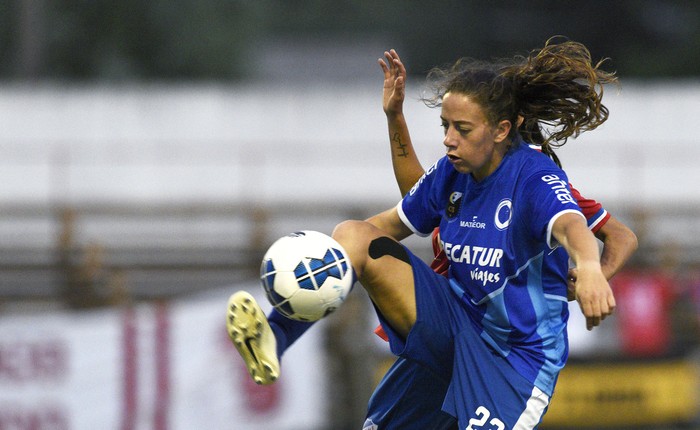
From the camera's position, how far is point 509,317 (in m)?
4.38

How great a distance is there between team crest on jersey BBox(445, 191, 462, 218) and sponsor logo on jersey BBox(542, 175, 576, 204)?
41 cm

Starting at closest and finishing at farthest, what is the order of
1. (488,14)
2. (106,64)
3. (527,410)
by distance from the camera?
1. (527,410)
2. (106,64)
3. (488,14)

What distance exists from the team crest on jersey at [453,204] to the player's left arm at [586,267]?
56cm

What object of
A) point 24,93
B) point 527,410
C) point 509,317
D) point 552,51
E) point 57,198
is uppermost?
point 552,51

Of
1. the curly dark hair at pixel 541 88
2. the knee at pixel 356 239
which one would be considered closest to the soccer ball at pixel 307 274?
the knee at pixel 356 239

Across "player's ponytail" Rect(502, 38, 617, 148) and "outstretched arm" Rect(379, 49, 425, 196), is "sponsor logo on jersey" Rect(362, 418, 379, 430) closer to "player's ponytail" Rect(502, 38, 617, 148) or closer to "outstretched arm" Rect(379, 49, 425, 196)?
"outstretched arm" Rect(379, 49, 425, 196)

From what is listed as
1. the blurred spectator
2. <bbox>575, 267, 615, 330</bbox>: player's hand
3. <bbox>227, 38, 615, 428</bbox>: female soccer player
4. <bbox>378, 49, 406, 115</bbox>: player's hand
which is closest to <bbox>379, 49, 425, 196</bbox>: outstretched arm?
<bbox>378, 49, 406, 115</bbox>: player's hand

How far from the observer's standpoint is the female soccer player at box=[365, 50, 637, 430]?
440cm

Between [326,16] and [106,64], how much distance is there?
7.89m

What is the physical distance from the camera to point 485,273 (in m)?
4.37

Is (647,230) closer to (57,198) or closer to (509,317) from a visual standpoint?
(57,198)

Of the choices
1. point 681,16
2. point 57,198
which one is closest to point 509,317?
point 57,198

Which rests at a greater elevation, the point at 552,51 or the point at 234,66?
the point at 552,51

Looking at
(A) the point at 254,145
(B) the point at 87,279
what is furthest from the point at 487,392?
(A) the point at 254,145
